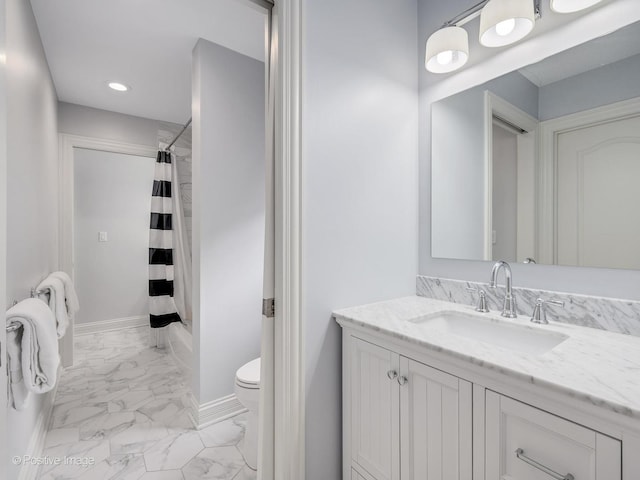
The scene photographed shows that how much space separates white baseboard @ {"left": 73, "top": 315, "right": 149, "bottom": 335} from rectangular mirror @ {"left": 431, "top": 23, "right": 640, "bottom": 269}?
406 cm

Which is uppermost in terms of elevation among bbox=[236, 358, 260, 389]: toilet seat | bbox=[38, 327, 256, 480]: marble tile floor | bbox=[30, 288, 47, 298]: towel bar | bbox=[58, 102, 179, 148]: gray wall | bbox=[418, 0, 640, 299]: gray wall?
bbox=[58, 102, 179, 148]: gray wall

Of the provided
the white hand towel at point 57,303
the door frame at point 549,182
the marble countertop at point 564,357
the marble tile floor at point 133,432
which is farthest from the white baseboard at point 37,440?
the door frame at point 549,182

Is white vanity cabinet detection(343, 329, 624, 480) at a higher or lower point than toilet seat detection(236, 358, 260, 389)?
higher

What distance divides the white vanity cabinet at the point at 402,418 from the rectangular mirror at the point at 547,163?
701 millimetres

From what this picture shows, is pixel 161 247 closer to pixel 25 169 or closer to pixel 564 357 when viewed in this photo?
pixel 25 169

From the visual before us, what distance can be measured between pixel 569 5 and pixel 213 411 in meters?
2.67

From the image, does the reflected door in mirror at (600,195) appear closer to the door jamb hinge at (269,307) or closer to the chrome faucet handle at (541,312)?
the chrome faucet handle at (541,312)

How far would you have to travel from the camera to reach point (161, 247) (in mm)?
3291

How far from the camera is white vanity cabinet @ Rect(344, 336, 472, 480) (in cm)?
91

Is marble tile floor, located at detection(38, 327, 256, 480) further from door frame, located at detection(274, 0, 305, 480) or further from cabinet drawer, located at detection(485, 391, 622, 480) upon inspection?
cabinet drawer, located at detection(485, 391, 622, 480)

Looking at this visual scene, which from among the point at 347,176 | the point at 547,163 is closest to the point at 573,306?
the point at 547,163

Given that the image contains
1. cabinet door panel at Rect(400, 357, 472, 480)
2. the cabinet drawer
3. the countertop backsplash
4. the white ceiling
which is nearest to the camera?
the cabinet drawer

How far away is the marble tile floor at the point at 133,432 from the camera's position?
1604 millimetres

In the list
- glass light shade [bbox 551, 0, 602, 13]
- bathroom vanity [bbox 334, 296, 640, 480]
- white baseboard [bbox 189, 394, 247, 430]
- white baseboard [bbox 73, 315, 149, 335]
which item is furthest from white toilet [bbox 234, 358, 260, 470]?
white baseboard [bbox 73, 315, 149, 335]
